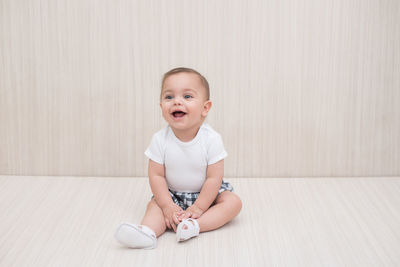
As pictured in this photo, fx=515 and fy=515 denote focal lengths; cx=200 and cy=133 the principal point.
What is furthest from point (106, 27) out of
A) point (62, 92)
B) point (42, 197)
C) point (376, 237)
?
point (376, 237)

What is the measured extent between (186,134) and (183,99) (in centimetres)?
11

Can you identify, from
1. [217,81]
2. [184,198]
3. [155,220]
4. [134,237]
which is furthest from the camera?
[217,81]

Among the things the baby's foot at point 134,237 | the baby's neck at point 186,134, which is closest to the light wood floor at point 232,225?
the baby's foot at point 134,237

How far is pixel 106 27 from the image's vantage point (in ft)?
5.80

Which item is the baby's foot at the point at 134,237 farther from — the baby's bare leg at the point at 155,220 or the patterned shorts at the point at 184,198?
the patterned shorts at the point at 184,198

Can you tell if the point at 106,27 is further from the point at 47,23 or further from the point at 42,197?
the point at 42,197

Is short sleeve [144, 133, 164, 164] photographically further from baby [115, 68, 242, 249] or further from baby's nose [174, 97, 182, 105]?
baby's nose [174, 97, 182, 105]

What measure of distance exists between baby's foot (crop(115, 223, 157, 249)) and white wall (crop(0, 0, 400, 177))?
1.88 feet

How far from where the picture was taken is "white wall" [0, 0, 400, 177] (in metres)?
1.76

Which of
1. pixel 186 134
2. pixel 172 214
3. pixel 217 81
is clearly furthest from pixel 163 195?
Result: pixel 217 81

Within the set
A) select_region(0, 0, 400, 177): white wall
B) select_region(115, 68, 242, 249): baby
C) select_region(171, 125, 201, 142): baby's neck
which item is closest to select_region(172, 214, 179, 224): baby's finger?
select_region(115, 68, 242, 249): baby

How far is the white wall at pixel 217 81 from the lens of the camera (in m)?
1.76

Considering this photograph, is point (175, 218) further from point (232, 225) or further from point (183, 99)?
point (183, 99)

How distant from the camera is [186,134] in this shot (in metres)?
1.49
